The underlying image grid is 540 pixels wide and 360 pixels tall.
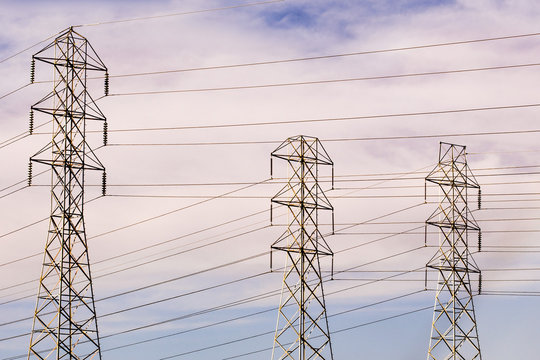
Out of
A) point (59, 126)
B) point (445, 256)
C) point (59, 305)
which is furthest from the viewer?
point (445, 256)

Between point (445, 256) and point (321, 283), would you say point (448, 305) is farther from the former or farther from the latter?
point (321, 283)

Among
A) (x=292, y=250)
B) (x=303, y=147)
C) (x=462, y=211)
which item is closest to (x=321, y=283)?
(x=292, y=250)

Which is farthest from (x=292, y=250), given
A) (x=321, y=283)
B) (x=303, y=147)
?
(x=303, y=147)

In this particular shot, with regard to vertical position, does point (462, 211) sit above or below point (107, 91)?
below

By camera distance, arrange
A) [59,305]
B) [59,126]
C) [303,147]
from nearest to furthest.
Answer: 1. [59,305]
2. [59,126]
3. [303,147]

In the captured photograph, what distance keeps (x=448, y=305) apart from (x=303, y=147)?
38.0 ft

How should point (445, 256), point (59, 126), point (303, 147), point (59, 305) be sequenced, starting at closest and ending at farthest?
point (59, 305)
point (59, 126)
point (303, 147)
point (445, 256)

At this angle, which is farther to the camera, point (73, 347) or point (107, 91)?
point (107, 91)

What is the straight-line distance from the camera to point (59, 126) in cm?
4625

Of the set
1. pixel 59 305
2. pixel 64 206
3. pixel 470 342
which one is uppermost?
pixel 64 206

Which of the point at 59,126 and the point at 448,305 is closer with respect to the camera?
the point at 59,126

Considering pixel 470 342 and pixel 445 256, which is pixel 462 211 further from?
pixel 470 342

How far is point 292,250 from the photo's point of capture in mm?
47844

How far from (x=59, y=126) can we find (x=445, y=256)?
2098 centimetres
